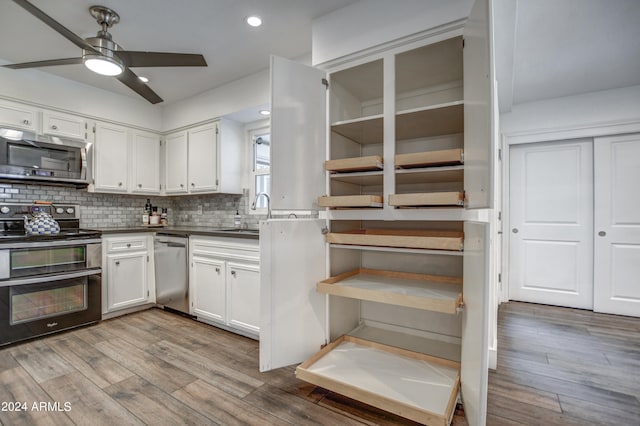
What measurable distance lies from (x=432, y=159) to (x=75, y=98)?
364cm

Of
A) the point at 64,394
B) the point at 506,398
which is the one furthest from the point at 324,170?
the point at 64,394

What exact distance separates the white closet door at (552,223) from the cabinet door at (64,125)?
4.94 m

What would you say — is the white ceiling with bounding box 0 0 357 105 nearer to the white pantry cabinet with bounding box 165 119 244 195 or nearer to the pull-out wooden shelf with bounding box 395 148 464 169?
the white pantry cabinet with bounding box 165 119 244 195

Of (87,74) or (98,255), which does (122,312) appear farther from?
(87,74)

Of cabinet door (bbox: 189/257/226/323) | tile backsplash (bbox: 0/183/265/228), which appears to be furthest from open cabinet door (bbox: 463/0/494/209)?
tile backsplash (bbox: 0/183/265/228)

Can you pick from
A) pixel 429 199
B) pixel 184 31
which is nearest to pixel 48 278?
pixel 184 31

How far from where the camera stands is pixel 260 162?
348cm

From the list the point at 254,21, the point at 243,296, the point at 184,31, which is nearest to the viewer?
the point at 254,21

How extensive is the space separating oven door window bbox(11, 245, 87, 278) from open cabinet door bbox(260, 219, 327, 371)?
217cm

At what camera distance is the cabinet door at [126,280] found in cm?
301

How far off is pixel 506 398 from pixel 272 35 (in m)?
2.96

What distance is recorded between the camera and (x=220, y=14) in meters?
2.11

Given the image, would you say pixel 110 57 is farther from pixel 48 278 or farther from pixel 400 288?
pixel 400 288

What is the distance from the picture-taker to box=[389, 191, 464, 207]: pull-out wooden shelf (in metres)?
1.60
